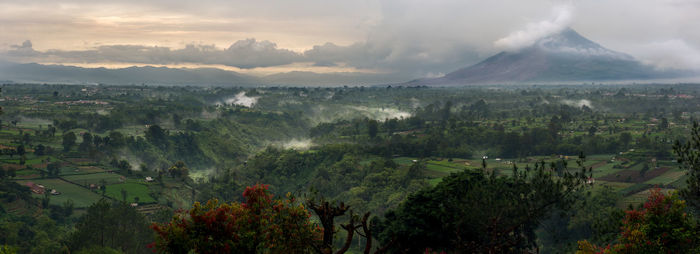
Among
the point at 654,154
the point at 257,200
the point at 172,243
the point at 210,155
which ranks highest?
the point at 257,200

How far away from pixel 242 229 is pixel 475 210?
1671 centimetres

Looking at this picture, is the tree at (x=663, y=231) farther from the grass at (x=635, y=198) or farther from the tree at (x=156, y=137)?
the tree at (x=156, y=137)

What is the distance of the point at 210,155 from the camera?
470 ft

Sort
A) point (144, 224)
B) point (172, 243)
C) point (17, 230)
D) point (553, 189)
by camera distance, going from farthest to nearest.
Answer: point (17, 230) → point (144, 224) → point (553, 189) → point (172, 243)

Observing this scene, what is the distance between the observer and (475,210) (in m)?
30.1

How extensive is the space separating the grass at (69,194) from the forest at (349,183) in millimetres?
348

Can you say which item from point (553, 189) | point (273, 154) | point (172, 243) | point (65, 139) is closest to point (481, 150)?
point (273, 154)

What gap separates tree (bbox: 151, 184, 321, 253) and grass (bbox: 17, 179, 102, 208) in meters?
72.4

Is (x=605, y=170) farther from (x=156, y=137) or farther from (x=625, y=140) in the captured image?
(x=156, y=137)

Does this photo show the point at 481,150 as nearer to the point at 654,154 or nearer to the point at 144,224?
the point at 654,154

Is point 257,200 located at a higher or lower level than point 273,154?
higher

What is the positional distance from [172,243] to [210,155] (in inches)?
5123

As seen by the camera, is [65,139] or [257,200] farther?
[65,139]

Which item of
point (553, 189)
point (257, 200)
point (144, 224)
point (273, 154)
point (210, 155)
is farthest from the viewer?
point (210, 155)
